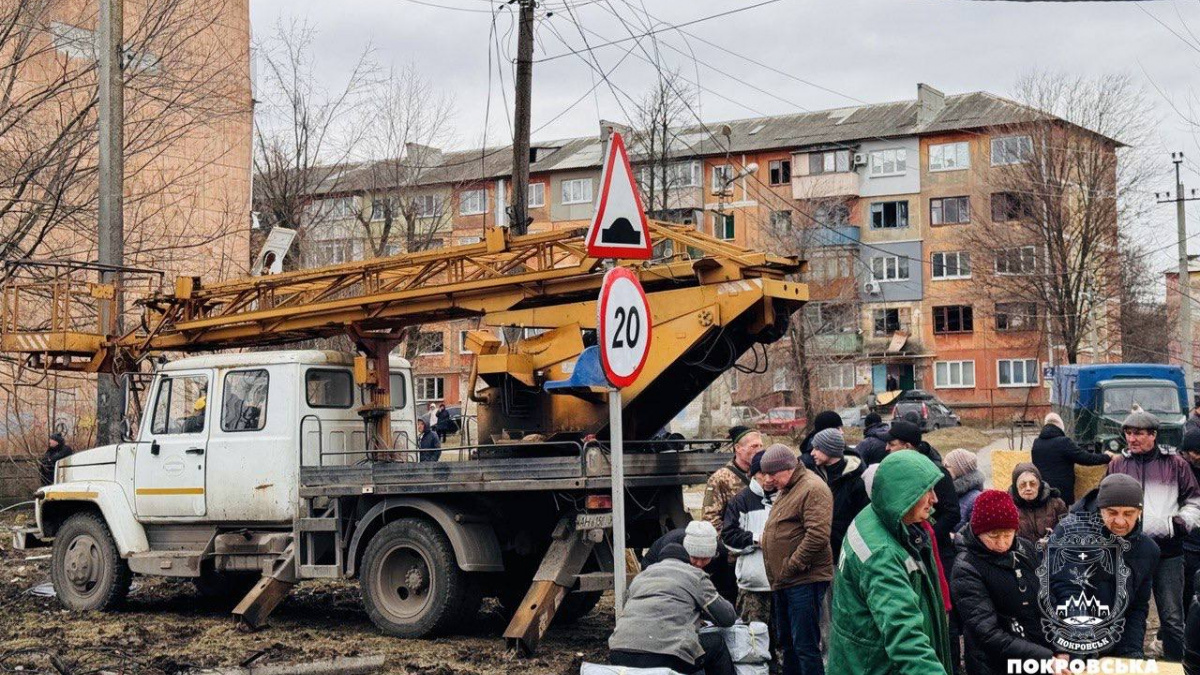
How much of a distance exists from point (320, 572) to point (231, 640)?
930 mm

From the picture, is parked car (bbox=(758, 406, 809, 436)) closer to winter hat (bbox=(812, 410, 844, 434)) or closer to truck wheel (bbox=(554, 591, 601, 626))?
truck wheel (bbox=(554, 591, 601, 626))

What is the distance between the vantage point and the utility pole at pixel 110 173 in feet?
58.3

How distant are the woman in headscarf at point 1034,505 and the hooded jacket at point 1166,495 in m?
0.59

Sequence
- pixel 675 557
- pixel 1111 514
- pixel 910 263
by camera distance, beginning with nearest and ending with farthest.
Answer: pixel 1111 514
pixel 675 557
pixel 910 263

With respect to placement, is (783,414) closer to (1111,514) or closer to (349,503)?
(349,503)

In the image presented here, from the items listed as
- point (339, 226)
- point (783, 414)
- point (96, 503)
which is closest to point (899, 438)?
point (96, 503)

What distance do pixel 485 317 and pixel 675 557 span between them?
5.31 meters

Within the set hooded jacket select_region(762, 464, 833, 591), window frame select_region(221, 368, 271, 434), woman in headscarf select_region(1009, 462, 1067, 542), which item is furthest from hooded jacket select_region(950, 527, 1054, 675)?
window frame select_region(221, 368, 271, 434)

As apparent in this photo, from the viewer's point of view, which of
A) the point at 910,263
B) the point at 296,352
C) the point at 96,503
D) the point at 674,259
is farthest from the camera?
the point at 910,263

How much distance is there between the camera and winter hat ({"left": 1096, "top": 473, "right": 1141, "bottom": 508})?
22.9 feet

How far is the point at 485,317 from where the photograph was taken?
12648 millimetres

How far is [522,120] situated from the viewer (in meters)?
18.0

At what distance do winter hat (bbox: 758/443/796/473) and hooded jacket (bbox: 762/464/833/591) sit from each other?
13cm

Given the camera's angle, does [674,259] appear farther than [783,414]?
No
